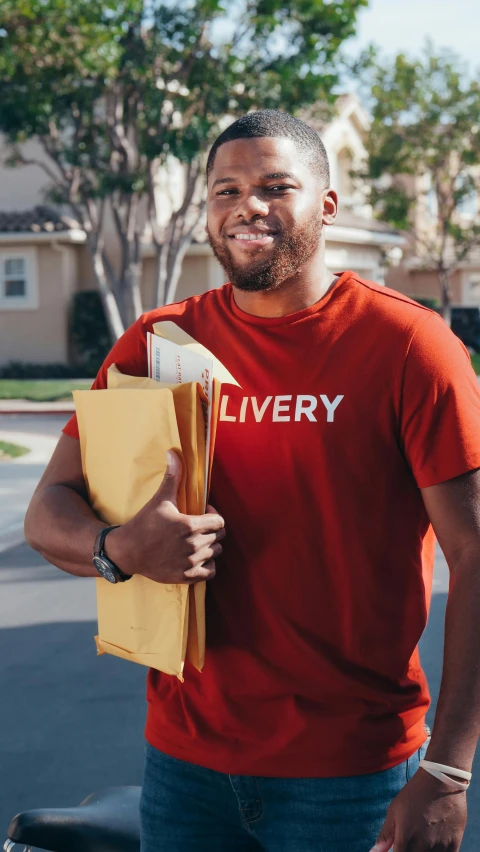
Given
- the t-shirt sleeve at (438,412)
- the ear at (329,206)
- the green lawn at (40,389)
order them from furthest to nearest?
the green lawn at (40,389) < the ear at (329,206) < the t-shirt sleeve at (438,412)

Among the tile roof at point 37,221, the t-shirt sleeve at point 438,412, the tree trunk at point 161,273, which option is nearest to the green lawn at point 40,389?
the tree trunk at point 161,273

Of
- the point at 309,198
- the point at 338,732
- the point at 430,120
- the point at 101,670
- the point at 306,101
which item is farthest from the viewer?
the point at 430,120

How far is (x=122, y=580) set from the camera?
82.0 inches

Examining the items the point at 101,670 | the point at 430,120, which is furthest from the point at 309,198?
the point at 430,120

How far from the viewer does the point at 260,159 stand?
2156mm

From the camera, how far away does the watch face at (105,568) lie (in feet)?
A: 6.80

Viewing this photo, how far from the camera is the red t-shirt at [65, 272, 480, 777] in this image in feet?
6.59

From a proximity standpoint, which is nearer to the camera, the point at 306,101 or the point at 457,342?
the point at 457,342

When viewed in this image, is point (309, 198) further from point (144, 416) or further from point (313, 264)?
point (144, 416)

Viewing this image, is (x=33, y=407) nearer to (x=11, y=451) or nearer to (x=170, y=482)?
(x=11, y=451)

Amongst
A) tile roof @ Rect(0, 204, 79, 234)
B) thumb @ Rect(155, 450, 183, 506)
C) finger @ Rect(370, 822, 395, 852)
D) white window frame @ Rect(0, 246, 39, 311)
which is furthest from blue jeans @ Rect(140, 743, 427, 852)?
white window frame @ Rect(0, 246, 39, 311)

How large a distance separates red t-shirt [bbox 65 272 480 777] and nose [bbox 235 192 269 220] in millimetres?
243

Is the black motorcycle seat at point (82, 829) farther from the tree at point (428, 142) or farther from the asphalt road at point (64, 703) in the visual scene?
the tree at point (428, 142)

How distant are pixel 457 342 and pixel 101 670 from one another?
15.3ft
